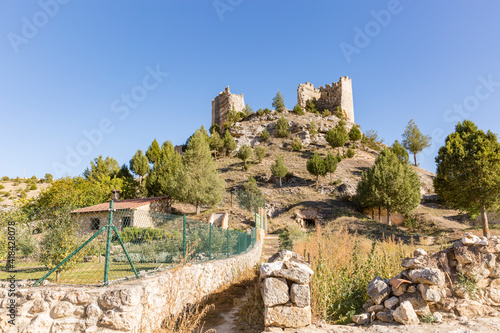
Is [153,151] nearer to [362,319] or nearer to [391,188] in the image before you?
[391,188]

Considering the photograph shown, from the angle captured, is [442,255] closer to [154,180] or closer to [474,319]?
[474,319]

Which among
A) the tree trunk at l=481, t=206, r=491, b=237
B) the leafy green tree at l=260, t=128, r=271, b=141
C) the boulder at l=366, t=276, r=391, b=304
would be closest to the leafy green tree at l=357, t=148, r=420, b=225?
the tree trunk at l=481, t=206, r=491, b=237

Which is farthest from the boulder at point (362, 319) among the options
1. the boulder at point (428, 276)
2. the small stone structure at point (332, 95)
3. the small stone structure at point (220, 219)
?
the small stone structure at point (332, 95)

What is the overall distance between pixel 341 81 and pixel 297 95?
893 cm

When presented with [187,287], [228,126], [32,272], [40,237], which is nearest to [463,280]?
[187,287]

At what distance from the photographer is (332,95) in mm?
58438

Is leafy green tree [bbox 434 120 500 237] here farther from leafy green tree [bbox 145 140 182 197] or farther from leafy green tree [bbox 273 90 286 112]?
leafy green tree [bbox 273 90 286 112]

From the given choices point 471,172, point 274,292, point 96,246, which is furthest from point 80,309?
point 471,172

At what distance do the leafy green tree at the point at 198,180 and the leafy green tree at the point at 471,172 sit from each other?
16965 mm

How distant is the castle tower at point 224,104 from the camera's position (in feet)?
194

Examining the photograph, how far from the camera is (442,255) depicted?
5.30 metres

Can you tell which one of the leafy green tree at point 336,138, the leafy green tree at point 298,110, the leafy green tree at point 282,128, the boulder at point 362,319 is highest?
the leafy green tree at point 298,110

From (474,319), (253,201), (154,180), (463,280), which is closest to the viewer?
(474,319)

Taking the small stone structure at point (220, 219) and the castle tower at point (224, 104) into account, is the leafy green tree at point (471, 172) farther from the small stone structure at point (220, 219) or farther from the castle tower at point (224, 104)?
the castle tower at point (224, 104)
